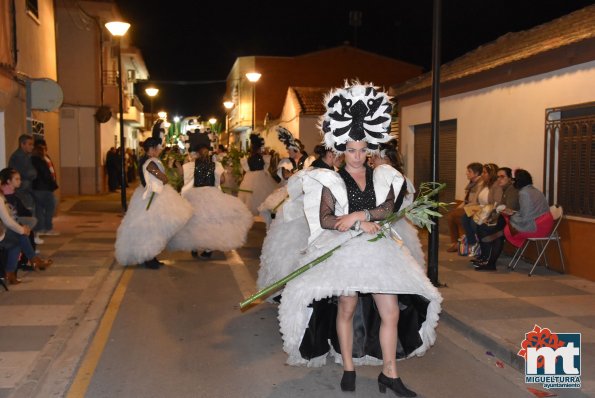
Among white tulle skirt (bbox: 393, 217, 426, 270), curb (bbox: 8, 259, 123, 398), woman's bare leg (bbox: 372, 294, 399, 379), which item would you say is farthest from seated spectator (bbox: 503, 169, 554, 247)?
curb (bbox: 8, 259, 123, 398)

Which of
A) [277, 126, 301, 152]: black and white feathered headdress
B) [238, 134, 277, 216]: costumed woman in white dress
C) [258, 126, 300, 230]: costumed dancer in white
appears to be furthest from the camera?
[238, 134, 277, 216]: costumed woman in white dress

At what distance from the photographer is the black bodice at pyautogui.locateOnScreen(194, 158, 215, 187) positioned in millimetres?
11398

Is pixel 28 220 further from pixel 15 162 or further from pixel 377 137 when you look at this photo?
pixel 377 137

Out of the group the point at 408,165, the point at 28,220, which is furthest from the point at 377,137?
the point at 408,165

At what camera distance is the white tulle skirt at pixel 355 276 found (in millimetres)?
4781

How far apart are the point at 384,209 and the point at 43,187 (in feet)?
33.7

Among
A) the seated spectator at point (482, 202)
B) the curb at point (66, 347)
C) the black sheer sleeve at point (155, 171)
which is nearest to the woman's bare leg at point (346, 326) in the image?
the curb at point (66, 347)

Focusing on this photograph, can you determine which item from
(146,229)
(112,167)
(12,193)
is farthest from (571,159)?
(112,167)

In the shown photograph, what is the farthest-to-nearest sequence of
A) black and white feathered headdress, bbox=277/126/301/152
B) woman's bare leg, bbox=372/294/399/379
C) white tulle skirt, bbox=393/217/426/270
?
black and white feathered headdress, bbox=277/126/301/152 → white tulle skirt, bbox=393/217/426/270 → woman's bare leg, bbox=372/294/399/379

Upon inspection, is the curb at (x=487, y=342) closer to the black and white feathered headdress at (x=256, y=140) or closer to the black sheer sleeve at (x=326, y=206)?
the black sheer sleeve at (x=326, y=206)

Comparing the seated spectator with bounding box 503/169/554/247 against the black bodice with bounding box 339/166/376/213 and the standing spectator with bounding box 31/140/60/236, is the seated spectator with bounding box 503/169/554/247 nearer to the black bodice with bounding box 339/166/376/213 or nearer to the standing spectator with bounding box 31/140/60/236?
the black bodice with bounding box 339/166/376/213

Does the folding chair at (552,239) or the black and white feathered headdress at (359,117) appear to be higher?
the black and white feathered headdress at (359,117)

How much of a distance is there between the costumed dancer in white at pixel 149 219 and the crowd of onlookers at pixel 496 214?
4739mm

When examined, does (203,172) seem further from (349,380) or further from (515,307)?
(349,380)
